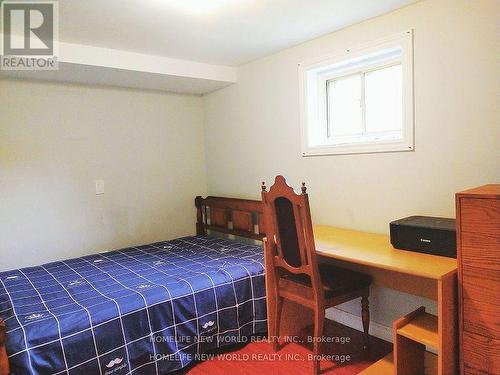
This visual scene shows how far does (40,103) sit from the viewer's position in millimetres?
2881

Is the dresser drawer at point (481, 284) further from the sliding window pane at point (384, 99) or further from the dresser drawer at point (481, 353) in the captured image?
the sliding window pane at point (384, 99)

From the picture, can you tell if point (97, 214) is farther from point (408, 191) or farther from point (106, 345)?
point (408, 191)

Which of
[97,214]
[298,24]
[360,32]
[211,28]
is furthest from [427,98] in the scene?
[97,214]

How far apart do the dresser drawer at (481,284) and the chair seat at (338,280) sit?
2.14ft

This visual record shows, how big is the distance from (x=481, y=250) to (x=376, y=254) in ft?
1.64

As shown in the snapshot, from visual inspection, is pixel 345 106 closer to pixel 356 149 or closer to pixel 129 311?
pixel 356 149

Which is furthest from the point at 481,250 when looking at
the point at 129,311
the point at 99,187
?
the point at 99,187

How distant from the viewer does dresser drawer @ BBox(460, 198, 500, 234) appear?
139 cm

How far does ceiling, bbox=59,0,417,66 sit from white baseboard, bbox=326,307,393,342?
2031 mm

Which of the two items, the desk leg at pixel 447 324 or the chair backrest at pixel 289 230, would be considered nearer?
the desk leg at pixel 447 324

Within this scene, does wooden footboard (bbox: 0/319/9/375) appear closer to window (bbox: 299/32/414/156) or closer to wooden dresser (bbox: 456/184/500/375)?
wooden dresser (bbox: 456/184/500/375)

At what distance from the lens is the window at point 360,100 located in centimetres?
213

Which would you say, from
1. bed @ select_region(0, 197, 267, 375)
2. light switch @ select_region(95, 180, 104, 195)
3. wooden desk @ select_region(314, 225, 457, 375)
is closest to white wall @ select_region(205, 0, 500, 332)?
wooden desk @ select_region(314, 225, 457, 375)

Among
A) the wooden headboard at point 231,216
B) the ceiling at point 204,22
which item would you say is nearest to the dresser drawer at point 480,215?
the ceiling at point 204,22
